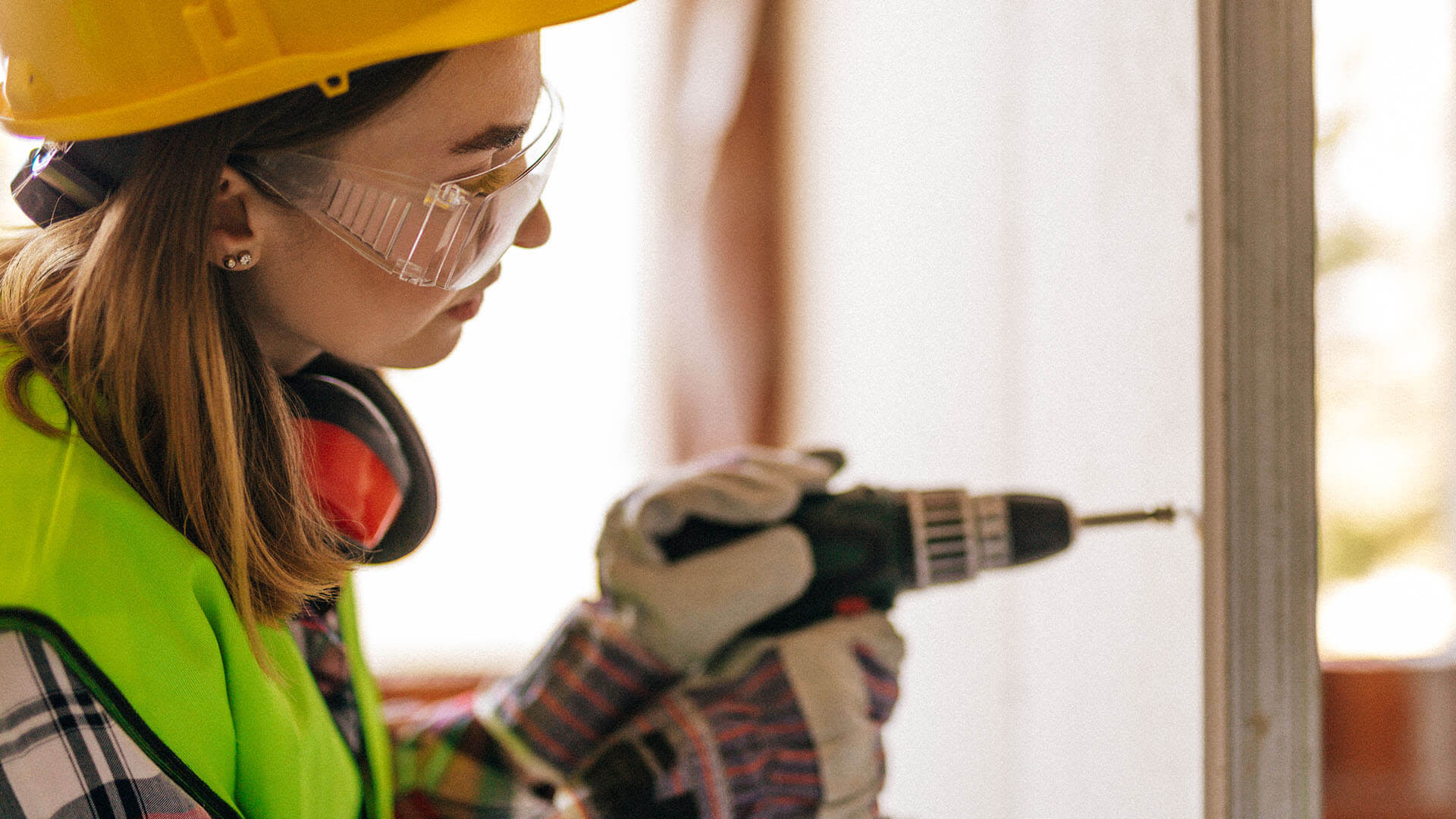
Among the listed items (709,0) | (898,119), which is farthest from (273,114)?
(709,0)

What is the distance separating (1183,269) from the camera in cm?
64

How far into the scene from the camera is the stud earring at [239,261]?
64cm

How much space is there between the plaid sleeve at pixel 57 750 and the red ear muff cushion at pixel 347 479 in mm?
216

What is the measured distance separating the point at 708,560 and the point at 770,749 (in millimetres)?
156

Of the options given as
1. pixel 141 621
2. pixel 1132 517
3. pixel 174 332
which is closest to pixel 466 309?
pixel 174 332

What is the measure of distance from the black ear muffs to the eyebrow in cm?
23

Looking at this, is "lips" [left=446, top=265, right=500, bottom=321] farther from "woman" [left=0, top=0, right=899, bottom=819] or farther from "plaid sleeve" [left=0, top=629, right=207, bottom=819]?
"plaid sleeve" [left=0, top=629, right=207, bottom=819]

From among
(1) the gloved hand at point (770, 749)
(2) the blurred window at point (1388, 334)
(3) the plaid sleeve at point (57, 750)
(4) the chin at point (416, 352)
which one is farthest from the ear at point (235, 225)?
(2) the blurred window at point (1388, 334)

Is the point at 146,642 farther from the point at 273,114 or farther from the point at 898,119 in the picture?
the point at 898,119

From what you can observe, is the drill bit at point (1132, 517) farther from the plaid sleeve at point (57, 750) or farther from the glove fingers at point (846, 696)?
the plaid sleeve at point (57, 750)

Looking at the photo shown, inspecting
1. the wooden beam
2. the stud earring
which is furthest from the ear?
the wooden beam

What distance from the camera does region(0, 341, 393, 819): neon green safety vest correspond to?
528 millimetres

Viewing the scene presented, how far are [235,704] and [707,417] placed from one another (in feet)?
3.98

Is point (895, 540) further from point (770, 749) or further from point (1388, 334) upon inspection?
point (1388, 334)
